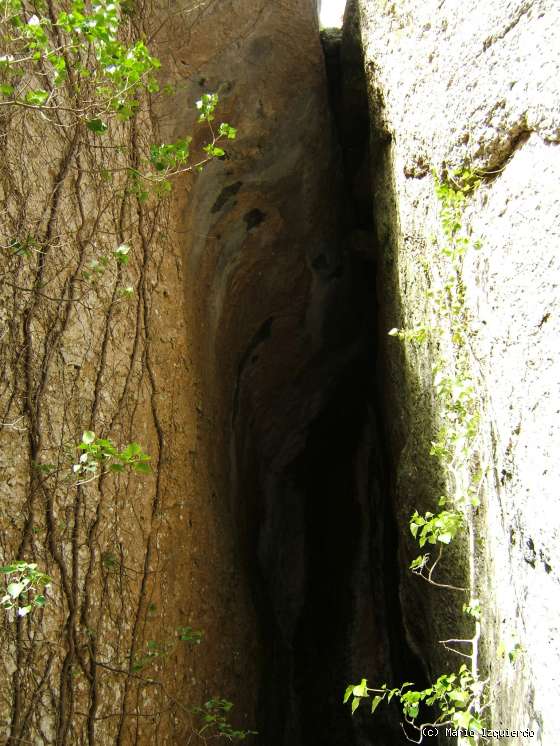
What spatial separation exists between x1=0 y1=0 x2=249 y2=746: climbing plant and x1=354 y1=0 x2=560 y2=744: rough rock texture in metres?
0.88

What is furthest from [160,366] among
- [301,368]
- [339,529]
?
[339,529]

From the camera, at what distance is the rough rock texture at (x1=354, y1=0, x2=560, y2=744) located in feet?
5.15

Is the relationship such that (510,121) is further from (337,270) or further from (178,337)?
(337,270)

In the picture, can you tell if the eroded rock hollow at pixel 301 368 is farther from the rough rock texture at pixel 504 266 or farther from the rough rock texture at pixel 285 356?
the rough rock texture at pixel 504 266

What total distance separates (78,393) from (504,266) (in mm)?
1589

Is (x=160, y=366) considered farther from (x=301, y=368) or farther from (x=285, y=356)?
(x=301, y=368)

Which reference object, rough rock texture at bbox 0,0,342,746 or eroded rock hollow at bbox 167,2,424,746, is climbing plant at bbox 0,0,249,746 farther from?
eroded rock hollow at bbox 167,2,424,746

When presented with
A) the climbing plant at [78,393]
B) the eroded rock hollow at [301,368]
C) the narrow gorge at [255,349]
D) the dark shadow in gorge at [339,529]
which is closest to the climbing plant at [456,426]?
the narrow gorge at [255,349]

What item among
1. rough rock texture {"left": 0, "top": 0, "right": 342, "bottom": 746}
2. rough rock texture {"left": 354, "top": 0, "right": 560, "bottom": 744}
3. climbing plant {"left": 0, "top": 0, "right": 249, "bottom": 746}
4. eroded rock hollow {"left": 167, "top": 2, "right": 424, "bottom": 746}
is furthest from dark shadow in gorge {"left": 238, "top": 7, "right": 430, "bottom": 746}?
climbing plant {"left": 0, "top": 0, "right": 249, "bottom": 746}

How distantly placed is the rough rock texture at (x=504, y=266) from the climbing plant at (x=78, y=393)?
0.88m

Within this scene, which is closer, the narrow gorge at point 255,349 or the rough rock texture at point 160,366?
the narrow gorge at point 255,349

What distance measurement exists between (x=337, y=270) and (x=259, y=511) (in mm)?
1881

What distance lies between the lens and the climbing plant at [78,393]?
2.26 m

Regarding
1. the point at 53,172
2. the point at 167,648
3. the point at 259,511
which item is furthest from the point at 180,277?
the point at 259,511
